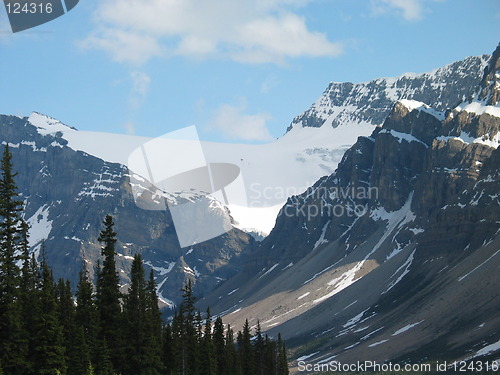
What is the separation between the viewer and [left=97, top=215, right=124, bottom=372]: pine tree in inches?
3706

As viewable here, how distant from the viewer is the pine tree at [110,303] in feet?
309

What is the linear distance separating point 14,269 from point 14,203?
5363 millimetres

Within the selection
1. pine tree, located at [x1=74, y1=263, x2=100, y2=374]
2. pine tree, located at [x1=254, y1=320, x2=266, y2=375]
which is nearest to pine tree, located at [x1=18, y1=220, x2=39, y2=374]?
pine tree, located at [x1=74, y1=263, x2=100, y2=374]

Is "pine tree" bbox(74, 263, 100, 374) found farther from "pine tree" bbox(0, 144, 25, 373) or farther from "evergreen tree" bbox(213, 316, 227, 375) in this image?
"evergreen tree" bbox(213, 316, 227, 375)

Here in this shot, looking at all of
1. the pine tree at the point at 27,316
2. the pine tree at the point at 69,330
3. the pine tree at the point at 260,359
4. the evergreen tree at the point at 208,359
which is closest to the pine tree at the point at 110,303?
the pine tree at the point at 69,330

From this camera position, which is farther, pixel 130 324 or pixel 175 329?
pixel 175 329

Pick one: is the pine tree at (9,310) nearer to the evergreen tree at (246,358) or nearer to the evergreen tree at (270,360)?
the evergreen tree at (246,358)

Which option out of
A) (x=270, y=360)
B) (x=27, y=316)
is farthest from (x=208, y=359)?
(x=27, y=316)

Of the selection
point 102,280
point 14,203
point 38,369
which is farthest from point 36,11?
point 38,369

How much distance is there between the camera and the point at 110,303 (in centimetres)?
9531

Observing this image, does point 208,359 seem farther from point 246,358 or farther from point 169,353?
point 246,358

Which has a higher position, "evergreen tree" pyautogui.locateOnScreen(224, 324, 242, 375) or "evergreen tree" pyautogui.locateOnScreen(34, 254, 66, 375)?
"evergreen tree" pyautogui.locateOnScreen(224, 324, 242, 375)

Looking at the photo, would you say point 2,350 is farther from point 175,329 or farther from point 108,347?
point 175,329

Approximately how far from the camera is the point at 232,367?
139125mm
